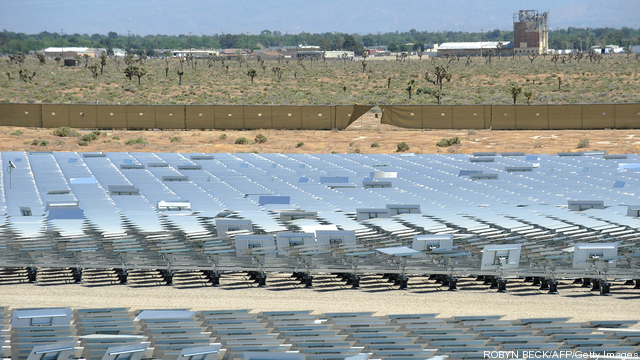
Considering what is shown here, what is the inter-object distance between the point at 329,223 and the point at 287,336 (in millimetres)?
10531

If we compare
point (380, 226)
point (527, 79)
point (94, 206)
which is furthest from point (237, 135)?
point (527, 79)

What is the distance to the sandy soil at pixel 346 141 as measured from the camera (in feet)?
184

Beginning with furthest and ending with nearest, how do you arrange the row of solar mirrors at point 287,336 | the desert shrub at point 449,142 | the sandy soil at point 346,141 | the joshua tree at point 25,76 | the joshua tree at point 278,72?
the joshua tree at point 278,72
the joshua tree at point 25,76
the desert shrub at point 449,142
the sandy soil at point 346,141
the row of solar mirrors at point 287,336

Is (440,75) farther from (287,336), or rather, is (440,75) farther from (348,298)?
(287,336)

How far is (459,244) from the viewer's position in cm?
2175

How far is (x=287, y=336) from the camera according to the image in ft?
45.0

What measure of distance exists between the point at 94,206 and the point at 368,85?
77.2m

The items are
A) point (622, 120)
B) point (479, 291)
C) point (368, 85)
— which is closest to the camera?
point (479, 291)

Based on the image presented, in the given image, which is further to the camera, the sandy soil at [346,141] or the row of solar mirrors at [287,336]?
the sandy soil at [346,141]

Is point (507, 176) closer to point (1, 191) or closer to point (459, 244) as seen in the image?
point (459, 244)

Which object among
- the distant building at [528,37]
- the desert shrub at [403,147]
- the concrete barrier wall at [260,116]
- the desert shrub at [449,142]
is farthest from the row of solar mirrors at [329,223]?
the distant building at [528,37]

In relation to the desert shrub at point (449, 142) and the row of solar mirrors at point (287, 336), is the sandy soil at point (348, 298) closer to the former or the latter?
the row of solar mirrors at point (287, 336)

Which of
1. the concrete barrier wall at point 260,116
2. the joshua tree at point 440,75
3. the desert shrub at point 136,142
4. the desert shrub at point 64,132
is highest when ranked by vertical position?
the joshua tree at point 440,75

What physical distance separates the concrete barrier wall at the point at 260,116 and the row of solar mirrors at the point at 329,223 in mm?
23849
